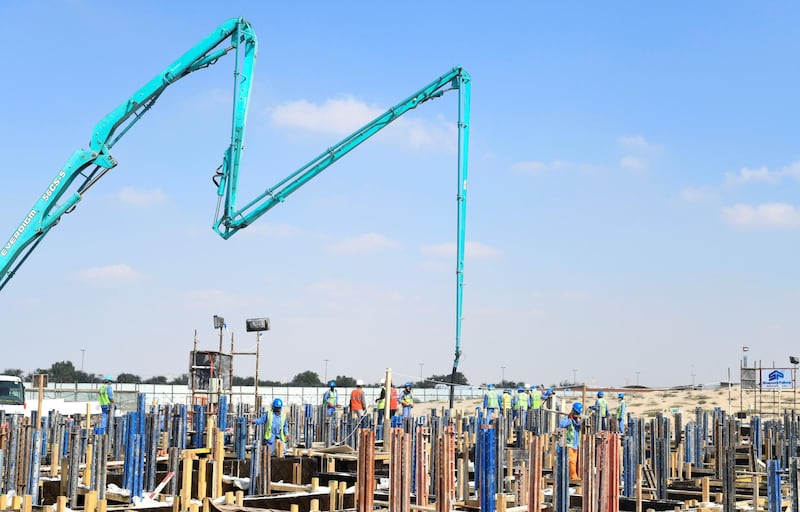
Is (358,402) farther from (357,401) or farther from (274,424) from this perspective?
(274,424)

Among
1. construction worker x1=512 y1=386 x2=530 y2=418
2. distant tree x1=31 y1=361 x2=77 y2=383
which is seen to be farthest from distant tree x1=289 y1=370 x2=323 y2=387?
construction worker x1=512 y1=386 x2=530 y2=418

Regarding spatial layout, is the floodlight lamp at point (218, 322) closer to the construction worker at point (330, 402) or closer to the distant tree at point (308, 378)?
the construction worker at point (330, 402)

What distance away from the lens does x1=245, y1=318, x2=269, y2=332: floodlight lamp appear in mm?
30109

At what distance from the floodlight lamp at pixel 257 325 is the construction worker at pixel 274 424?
6.94m

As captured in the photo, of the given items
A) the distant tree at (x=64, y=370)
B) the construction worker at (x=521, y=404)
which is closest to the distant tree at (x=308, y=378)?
the distant tree at (x=64, y=370)

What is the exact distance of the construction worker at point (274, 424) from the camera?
2175cm

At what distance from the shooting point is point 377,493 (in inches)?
661

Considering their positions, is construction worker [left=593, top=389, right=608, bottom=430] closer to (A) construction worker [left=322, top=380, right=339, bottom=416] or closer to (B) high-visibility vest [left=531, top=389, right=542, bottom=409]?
(B) high-visibility vest [left=531, top=389, right=542, bottom=409]

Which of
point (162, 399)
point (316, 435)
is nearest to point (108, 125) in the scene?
point (316, 435)

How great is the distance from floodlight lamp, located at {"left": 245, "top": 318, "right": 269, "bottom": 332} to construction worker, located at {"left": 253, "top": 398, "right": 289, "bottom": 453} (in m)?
6.94

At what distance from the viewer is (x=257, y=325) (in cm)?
3023

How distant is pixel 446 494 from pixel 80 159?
16.3 m

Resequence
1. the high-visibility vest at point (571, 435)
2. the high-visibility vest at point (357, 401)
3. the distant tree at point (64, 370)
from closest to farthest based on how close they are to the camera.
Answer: the high-visibility vest at point (571, 435) → the high-visibility vest at point (357, 401) → the distant tree at point (64, 370)

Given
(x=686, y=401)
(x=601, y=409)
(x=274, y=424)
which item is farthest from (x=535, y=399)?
(x=686, y=401)
